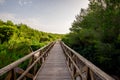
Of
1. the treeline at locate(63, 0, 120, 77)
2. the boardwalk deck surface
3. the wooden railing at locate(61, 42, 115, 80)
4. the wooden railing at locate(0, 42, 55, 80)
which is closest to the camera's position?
the wooden railing at locate(61, 42, 115, 80)

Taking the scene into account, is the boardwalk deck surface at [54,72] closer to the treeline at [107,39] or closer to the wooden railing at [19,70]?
the wooden railing at [19,70]

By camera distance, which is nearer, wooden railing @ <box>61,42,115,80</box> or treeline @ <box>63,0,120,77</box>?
wooden railing @ <box>61,42,115,80</box>

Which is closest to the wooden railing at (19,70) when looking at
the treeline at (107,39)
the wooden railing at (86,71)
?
the wooden railing at (86,71)

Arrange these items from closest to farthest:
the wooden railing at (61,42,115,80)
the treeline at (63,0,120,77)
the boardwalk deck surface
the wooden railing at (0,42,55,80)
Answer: the wooden railing at (61,42,115,80) → the wooden railing at (0,42,55,80) → the boardwalk deck surface → the treeline at (63,0,120,77)

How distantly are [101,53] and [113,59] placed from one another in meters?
0.93

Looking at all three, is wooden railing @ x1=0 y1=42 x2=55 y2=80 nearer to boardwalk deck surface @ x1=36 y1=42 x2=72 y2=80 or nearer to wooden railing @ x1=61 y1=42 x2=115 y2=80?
boardwalk deck surface @ x1=36 y1=42 x2=72 y2=80

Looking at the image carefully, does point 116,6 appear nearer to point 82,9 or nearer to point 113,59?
point 113,59

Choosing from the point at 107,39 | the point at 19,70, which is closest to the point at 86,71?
the point at 19,70

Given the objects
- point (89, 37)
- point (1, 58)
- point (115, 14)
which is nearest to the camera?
point (1, 58)

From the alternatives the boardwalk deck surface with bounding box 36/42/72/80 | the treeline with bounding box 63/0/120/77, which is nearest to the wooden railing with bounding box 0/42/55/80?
the boardwalk deck surface with bounding box 36/42/72/80

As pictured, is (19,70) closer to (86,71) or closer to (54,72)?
(86,71)

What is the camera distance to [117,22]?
645 inches

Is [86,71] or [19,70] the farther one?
[19,70]

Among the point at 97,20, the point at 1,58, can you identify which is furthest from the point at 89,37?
the point at 1,58
